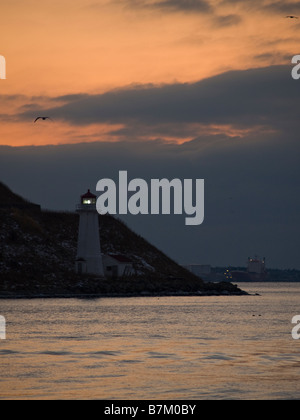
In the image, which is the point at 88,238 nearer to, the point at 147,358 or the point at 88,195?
the point at 88,195

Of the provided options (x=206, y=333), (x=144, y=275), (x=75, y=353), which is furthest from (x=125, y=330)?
(x=144, y=275)

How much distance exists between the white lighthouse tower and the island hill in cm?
186

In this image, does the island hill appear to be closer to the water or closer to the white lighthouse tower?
the white lighthouse tower

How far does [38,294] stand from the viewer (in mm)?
97875

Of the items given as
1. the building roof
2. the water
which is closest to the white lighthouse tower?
the building roof

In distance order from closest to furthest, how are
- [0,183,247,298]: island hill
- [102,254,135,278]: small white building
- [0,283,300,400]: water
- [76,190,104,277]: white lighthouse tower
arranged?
[0,283,300,400]: water < [76,190,104,277]: white lighthouse tower < [0,183,247,298]: island hill < [102,254,135,278]: small white building

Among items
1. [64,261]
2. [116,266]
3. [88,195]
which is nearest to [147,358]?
[88,195]

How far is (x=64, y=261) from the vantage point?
108 meters

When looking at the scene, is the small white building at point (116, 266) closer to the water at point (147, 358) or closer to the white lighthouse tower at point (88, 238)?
the white lighthouse tower at point (88, 238)

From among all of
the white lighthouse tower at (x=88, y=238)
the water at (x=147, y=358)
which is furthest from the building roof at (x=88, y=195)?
the water at (x=147, y=358)

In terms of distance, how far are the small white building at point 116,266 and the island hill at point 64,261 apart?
2.21 feet

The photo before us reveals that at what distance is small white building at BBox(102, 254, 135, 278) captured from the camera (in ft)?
361

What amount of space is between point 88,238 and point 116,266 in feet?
42.0
